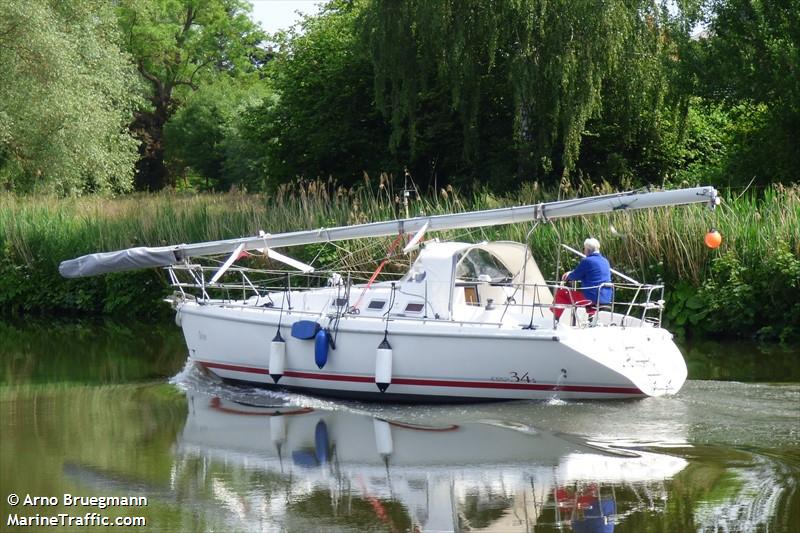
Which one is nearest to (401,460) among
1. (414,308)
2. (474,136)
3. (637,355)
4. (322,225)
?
(414,308)

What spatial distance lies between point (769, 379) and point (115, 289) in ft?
51.4

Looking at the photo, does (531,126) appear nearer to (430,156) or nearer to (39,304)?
(430,156)

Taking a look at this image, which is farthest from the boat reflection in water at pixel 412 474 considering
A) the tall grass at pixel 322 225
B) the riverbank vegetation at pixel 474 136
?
the riverbank vegetation at pixel 474 136

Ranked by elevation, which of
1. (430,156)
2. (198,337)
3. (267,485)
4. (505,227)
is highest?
(430,156)

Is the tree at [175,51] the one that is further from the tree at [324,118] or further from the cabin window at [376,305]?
the cabin window at [376,305]

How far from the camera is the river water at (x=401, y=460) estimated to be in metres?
9.39

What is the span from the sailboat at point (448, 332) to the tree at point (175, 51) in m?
47.9

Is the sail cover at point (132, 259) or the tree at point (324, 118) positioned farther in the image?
the tree at point (324, 118)

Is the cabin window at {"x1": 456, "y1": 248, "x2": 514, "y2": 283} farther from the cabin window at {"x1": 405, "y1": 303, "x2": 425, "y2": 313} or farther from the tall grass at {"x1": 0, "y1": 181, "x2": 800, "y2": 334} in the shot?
the tall grass at {"x1": 0, "y1": 181, "x2": 800, "y2": 334}

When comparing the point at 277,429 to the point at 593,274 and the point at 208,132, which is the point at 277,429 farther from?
the point at 208,132

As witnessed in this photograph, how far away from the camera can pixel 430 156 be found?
32.4 meters

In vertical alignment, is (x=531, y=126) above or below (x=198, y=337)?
above

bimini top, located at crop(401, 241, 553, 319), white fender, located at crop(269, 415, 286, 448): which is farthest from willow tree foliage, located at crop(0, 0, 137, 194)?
white fender, located at crop(269, 415, 286, 448)

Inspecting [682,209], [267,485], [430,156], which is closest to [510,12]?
[430,156]
